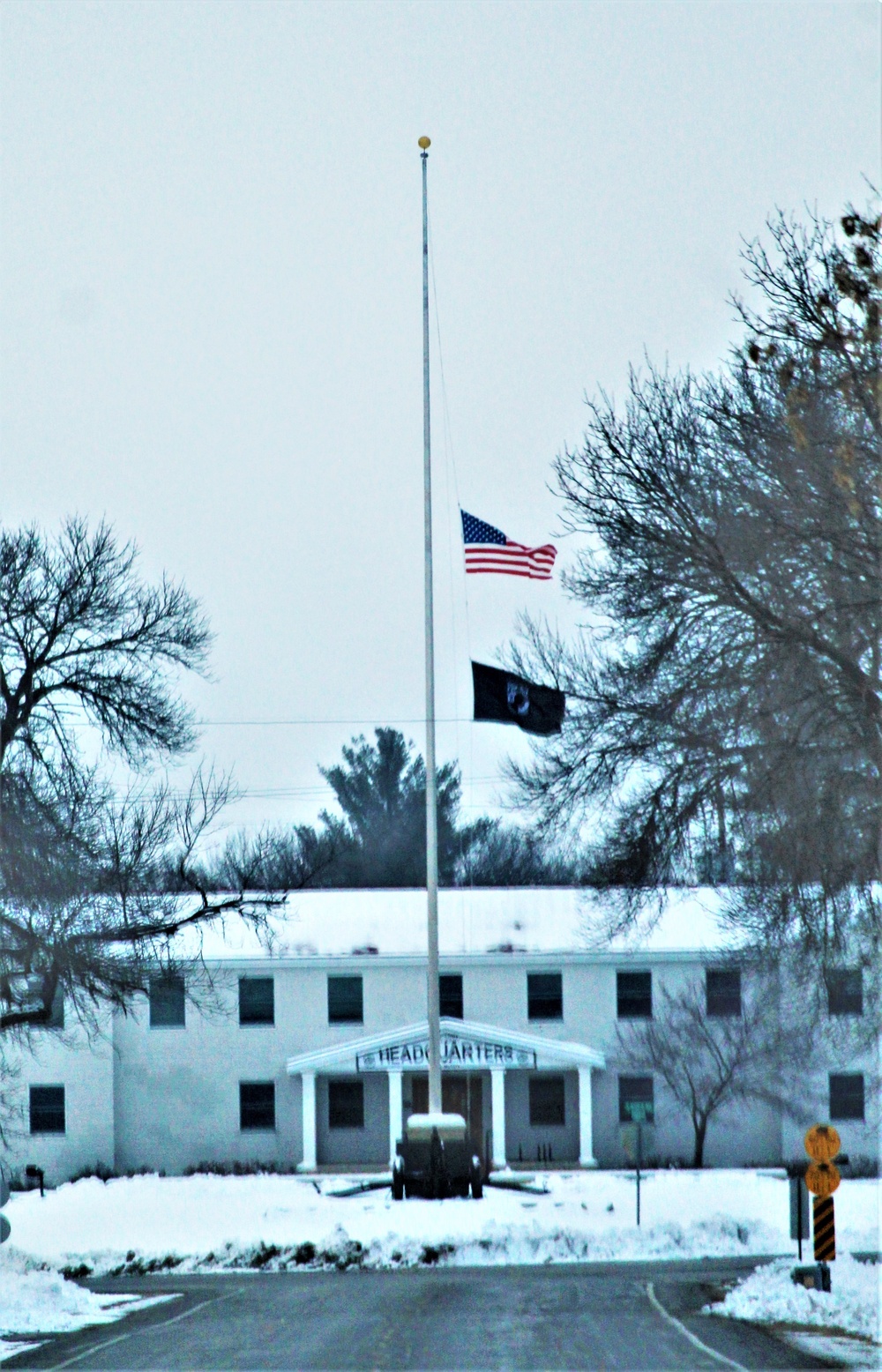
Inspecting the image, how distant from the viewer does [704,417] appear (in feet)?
56.1

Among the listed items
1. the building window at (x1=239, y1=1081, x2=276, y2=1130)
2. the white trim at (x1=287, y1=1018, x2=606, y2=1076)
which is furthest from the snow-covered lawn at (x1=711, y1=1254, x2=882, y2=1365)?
the building window at (x1=239, y1=1081, x2=276, y2=1130)

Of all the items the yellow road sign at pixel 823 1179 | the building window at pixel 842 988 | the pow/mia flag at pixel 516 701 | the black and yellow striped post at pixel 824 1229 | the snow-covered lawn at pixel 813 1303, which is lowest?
the snow-covered lawn at pixel 813 1303

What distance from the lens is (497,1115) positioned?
4175 cm

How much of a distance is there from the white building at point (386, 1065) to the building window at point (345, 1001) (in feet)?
0.15

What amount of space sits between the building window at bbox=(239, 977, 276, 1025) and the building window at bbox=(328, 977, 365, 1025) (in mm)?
1502

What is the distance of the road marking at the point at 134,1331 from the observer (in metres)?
15.0

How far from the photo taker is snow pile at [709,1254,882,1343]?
54.2ft

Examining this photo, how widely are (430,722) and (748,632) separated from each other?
1314 cm

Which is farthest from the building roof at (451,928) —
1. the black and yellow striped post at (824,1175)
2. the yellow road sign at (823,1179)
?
the yellow road sign at (823,1179)

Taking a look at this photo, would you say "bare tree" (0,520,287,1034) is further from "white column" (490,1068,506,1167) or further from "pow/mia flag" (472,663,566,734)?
"white column" (490,1068,506,1167)

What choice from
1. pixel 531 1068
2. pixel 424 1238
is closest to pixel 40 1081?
pixel 531 1068

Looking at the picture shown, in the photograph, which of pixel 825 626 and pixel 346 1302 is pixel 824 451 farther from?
pixel 346 1302

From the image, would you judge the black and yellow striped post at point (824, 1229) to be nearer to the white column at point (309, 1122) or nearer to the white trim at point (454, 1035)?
the white trim at point (454, 1035)

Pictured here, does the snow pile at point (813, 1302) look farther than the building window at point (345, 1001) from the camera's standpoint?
No
